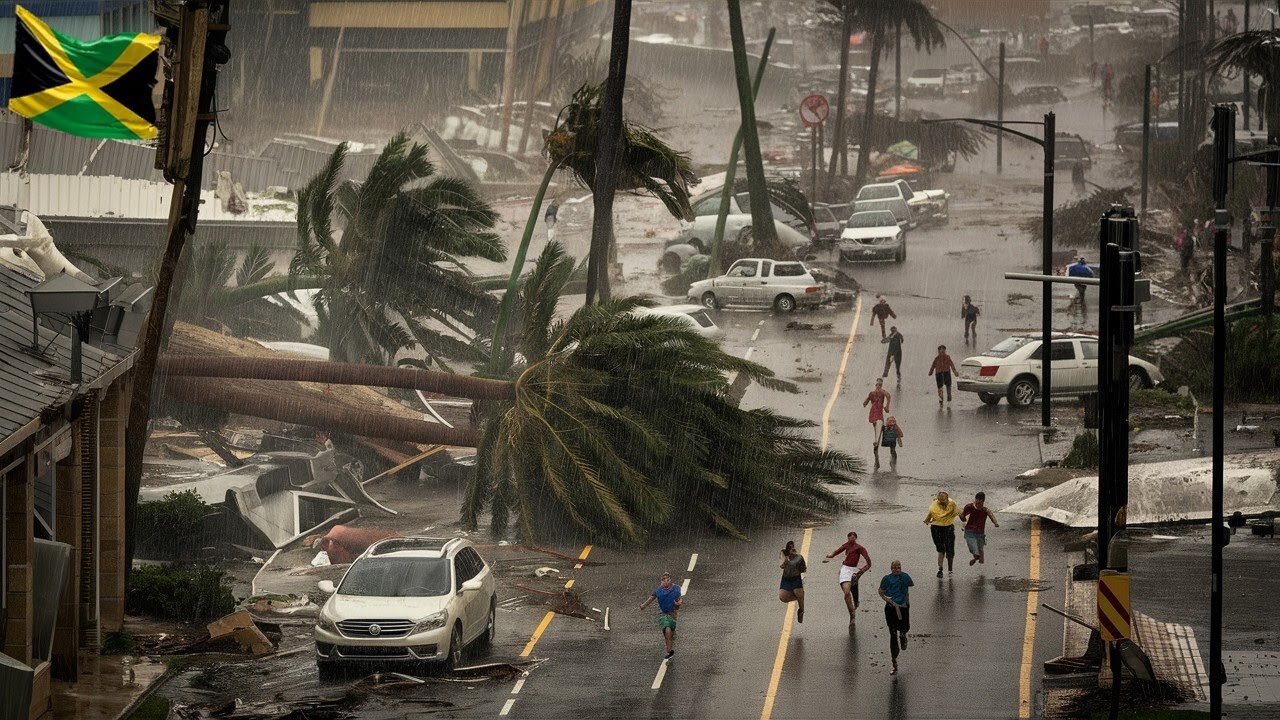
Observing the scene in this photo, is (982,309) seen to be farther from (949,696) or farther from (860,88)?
(860,88)

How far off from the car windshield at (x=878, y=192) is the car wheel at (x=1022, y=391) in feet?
68.8

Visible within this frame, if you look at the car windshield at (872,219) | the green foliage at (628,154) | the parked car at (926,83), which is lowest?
the green foliage at (628,154)

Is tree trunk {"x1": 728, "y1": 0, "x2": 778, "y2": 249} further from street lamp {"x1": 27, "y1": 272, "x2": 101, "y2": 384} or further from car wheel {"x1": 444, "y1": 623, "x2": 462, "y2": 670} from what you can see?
street lamp {"x1": 27, "y1": 272, "x2": 101, "y2": 384}

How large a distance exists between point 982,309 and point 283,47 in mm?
40333

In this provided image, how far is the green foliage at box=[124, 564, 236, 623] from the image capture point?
21984 mm

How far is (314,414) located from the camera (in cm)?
2802

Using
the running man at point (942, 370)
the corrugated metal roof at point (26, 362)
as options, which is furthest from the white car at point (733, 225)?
the corrugated metal roof at point (26, 362)

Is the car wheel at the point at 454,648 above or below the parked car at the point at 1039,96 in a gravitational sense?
below

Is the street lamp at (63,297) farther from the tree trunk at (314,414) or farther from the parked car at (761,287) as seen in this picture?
the parked car at (761,287)

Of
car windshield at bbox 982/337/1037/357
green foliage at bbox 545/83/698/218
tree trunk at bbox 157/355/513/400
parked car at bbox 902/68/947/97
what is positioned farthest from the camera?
parked car at bbox 902/68/947/97

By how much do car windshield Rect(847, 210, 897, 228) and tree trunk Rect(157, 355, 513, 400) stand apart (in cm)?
2572

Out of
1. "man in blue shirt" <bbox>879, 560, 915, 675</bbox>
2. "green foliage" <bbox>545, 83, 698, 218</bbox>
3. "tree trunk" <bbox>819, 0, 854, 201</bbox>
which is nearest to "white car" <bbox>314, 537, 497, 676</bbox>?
"man in blue shirt" <bbox>879, 560, 915, 675</bbox>

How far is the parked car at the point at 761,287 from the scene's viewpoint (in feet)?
143

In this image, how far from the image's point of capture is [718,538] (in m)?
26.0
